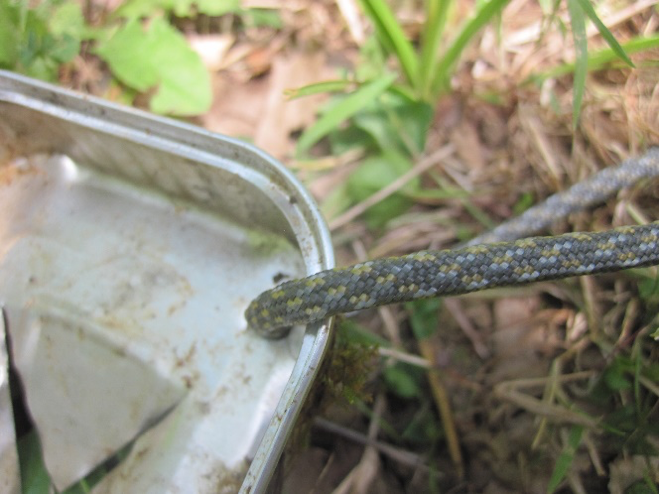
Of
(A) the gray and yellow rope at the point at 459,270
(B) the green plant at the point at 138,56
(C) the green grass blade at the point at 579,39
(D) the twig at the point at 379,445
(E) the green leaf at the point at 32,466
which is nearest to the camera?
(A) the gray and yellow rope at the point at 459,270

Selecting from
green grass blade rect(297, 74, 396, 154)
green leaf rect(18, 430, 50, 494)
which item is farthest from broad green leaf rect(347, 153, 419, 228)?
green leaf rect(18, 430, 50, 494)

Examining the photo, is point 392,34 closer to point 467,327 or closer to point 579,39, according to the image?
point 579,39

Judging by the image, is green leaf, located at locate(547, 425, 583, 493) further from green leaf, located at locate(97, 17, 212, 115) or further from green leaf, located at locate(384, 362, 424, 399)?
green leaf, located at locate(97, 17, 212, 115)

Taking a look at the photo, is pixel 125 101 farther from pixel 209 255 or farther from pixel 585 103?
pixel 585 103

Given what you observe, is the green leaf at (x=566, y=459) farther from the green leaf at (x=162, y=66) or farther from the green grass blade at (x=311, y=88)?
the green leaf at (x=162, y=66)

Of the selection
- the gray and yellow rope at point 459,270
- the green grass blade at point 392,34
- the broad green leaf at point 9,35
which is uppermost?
the broad green leaf at point 9,35

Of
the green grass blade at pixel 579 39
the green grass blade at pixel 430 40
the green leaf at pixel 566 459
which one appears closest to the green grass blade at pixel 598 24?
the green grass blade at pixel 579 39
